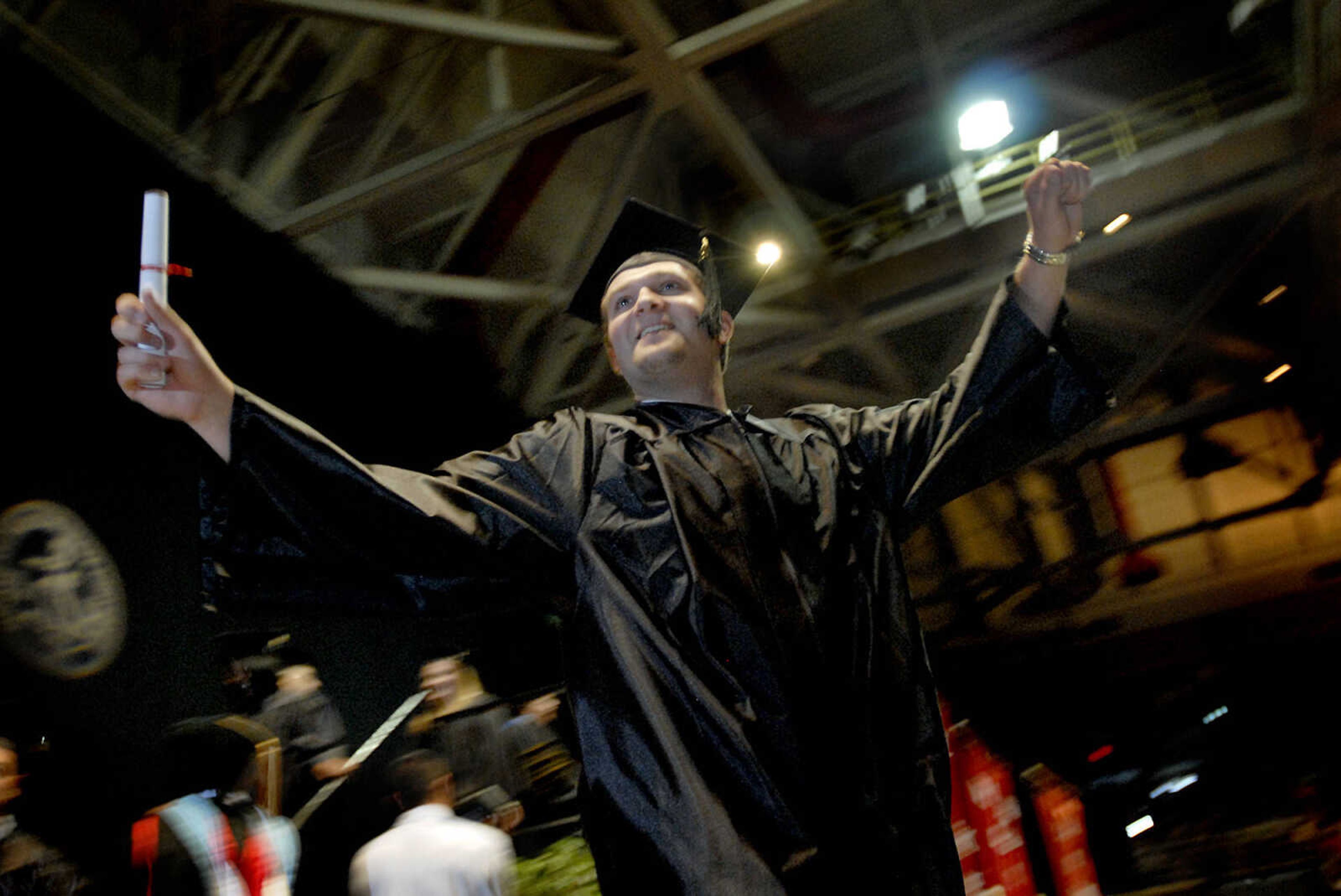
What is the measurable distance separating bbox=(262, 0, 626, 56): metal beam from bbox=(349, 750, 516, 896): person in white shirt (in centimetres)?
482

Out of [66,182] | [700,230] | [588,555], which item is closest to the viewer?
[588,555]

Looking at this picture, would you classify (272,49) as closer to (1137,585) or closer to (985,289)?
(985,289)

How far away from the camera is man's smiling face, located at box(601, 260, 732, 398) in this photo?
6.23 feet

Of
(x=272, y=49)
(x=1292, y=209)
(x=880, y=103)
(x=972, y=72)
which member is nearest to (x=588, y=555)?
(x=272, y=49)

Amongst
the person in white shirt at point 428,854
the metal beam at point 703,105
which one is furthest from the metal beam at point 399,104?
the person in white shirt at point 428,854

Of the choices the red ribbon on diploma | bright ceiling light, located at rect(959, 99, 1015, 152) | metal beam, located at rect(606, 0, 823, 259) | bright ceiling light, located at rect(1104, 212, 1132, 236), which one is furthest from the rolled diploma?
bright ceiling light, located at rect(959, 99, 1015, 152)

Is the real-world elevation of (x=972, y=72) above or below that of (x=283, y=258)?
above

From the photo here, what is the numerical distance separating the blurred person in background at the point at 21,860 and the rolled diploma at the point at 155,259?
3.80 meters

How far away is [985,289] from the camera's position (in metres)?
8.85

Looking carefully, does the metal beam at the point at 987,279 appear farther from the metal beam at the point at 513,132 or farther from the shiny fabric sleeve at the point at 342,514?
the shiny fabric sleeve at the point at 342,514

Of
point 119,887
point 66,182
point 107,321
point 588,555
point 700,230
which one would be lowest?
point 119,887

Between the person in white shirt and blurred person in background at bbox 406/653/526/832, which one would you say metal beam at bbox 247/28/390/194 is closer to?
blurred person in background at bbox 406/653/526/832

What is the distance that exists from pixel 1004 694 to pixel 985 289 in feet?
19.5

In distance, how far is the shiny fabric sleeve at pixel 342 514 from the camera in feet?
4.38
